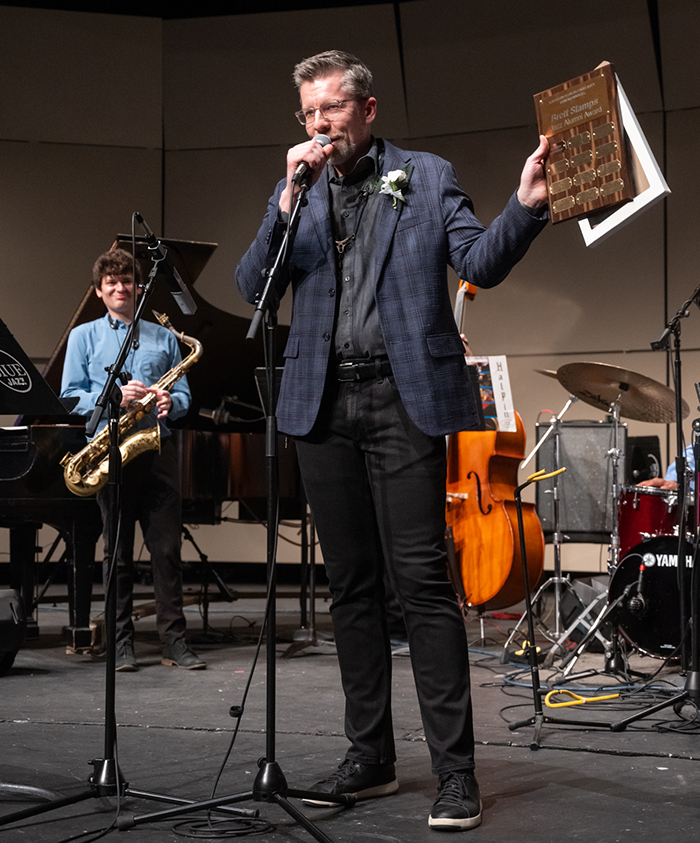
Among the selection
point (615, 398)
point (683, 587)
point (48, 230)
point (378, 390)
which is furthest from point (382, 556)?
point (48, 230)

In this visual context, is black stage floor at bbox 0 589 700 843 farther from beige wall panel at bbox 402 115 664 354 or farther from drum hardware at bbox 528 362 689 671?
beige wall panel at bbox 402 115 664 354

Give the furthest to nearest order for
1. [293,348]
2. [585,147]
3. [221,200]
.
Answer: [221,200] < [293,348] < [585,147]

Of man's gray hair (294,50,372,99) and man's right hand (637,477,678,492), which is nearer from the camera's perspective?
man's gray hair (294,50,372,99)

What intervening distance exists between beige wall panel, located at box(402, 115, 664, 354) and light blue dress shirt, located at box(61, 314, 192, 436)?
3.83m

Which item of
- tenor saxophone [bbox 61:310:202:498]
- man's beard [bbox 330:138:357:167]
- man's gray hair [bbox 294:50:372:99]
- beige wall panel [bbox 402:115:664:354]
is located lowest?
tenor saxophone [bbox 61:310:202:498]

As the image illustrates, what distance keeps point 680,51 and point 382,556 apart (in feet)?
20.0

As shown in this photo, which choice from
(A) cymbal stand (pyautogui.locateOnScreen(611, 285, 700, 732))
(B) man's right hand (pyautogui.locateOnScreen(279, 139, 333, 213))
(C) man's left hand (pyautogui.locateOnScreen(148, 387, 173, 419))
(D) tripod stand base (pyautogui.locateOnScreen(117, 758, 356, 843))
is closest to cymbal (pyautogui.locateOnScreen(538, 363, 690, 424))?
(A) cymbal stand (pyautogui.locateOnScreen(611, 285, 700, 732))

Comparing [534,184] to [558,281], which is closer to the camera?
[534,184]

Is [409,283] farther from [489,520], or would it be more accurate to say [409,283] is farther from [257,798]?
[489,520]

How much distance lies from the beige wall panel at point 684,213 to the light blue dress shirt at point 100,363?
14.3ft

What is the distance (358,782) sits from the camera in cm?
215

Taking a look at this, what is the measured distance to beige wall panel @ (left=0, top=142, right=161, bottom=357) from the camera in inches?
298

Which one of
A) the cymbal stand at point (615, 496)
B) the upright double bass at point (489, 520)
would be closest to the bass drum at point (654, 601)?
the cymbal stand at point (615, 496)

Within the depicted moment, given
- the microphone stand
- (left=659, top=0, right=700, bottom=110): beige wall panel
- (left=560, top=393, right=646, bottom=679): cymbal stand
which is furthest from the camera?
(left=659, top=0, right=700, bottom=110): beige wall panel
